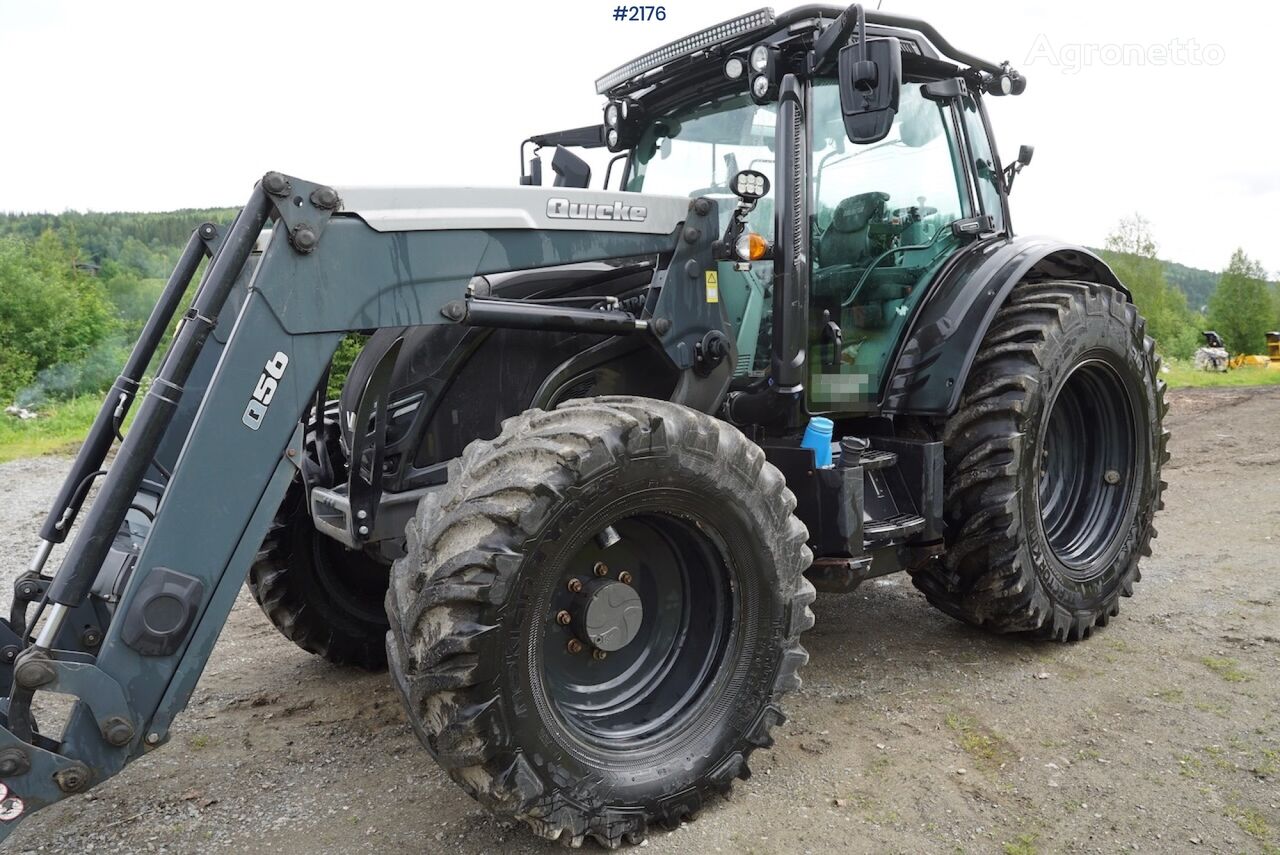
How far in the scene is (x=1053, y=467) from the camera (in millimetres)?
4723

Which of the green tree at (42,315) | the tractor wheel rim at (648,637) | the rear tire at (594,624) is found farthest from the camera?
the green tree at (42,315)

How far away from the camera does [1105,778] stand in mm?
3150

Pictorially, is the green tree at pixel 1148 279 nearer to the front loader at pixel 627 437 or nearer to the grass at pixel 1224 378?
the grass at pixel 1224 378

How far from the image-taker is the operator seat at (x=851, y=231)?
3.90m

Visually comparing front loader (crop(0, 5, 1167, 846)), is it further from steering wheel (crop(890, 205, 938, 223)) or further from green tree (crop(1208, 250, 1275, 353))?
green tree (crop(1208, 250, 1275, 353))

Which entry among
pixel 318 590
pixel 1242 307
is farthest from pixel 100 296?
pixel 1242 307

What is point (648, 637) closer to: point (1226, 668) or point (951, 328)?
point (951, 328)

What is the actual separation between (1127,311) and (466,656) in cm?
361

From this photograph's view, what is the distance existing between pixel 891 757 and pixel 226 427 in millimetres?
2430

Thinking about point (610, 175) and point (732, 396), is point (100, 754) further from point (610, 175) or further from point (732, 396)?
point (610, 175)

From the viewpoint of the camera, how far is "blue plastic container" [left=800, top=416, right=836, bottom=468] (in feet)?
11.7

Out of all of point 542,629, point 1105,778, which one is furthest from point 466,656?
point 1105,778

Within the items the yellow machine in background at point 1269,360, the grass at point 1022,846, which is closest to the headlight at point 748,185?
the grass at point 1022,846

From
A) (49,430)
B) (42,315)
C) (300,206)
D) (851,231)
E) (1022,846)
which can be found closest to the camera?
(300,206)
